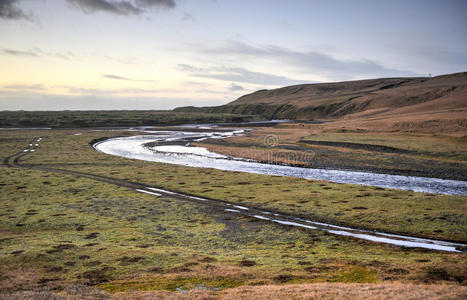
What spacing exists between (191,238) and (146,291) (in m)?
7.83

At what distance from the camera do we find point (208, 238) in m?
21.7

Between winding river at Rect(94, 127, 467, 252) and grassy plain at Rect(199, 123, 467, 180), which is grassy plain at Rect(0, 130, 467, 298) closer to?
winding river at Rect(94, 127, 467, 252)

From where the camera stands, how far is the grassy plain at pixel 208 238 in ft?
50.2

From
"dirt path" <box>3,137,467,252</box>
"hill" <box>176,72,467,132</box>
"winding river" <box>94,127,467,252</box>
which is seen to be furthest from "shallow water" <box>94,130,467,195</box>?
"hill" <box>176,72,467,132</box>

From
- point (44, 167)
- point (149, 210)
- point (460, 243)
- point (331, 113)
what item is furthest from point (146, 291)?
point (331, 113)

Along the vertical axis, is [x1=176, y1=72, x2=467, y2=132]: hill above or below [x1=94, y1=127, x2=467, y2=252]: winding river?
above

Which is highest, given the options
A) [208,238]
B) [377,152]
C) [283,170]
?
[377,152]

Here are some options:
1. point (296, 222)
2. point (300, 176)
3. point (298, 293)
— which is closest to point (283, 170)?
point (300, 176)

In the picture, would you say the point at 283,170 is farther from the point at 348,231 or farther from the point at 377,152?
the point at 348,231

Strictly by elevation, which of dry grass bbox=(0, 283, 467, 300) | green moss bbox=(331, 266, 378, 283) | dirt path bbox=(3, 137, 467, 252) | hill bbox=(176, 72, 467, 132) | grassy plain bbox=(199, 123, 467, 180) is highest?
hill bbox=(176, 72, 467, 132)

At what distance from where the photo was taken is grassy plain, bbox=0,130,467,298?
603 inches

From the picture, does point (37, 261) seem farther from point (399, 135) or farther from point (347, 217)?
point (399, 135)

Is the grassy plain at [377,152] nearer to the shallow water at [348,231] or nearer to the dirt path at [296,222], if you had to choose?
the shallow water at [348,231]

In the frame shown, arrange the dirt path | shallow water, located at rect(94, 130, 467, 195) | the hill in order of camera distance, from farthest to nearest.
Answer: the hill, shallow water, located at rect(94, 130, 467, 195), the dirt path
